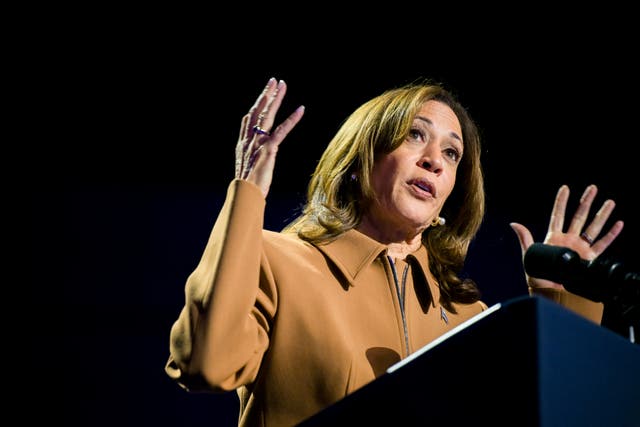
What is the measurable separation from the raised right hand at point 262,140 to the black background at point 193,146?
4.21 ft

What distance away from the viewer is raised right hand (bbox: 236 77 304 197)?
1442 mm

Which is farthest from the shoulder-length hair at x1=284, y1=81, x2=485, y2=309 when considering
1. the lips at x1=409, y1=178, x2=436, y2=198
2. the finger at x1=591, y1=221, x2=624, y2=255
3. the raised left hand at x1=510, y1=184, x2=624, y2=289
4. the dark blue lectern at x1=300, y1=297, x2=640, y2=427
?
the dark blue lectern at x1=300, y1=297, x2=640, y2=427

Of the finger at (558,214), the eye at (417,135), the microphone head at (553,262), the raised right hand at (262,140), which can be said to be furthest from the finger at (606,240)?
the raised right hand at (262,140)

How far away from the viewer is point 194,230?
276 cm

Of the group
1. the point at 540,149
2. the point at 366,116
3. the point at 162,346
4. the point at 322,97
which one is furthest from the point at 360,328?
the point at 540,149

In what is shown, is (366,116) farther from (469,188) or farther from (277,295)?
(277,295)

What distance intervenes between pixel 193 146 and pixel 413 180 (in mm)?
1217

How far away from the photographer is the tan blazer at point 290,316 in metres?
1.33

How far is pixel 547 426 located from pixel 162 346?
7.08 ft

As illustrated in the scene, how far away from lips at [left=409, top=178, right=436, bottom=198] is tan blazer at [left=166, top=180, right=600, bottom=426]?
0.16 meters

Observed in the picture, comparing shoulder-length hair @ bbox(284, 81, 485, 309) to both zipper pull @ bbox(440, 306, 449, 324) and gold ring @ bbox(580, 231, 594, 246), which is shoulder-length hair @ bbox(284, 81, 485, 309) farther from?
gold ring @ bbox(580, 231, 594, 246)

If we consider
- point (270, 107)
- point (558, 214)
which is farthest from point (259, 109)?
point (558, 214)

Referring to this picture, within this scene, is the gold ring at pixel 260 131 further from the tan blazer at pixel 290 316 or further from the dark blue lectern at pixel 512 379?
the dark blue lectern at pixel 512 379

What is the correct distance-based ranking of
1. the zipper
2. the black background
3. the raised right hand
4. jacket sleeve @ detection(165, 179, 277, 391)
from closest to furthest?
jacket sleeve @ detection(165, 179, 277, 391) < the raised right hand < the zipper < the black background
